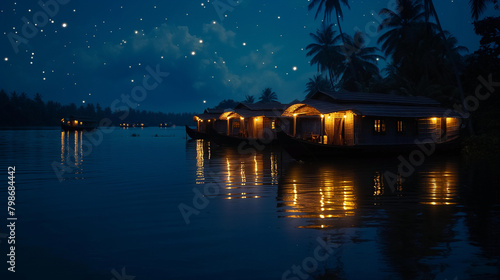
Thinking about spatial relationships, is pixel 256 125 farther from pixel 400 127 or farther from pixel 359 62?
pixel 359 62

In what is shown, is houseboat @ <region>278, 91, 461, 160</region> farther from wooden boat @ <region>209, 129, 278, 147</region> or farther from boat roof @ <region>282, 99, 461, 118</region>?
wooden boat @ <region>209, 129, 278, 147</region>

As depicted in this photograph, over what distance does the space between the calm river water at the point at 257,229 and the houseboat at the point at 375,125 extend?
Result: 7.25 metres

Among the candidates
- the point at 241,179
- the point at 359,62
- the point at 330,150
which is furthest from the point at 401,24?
the point at 241,179

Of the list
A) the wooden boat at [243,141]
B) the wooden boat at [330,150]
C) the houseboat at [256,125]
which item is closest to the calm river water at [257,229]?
the wooden boat at [330,150]

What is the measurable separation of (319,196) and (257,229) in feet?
11.4

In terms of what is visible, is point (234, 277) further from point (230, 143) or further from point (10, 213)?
point (230, 143)

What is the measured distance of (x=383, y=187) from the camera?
1159 centimetres

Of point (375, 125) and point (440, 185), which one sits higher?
point (375, 125)

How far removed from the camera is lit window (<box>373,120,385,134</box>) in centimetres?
2265

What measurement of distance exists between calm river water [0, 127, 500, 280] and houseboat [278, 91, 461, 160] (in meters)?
7.25

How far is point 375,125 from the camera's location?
22641mm

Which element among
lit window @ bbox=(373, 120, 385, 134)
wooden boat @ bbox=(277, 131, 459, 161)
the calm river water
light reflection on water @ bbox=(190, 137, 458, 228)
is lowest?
the calm river water

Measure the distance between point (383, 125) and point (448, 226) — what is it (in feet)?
54.6

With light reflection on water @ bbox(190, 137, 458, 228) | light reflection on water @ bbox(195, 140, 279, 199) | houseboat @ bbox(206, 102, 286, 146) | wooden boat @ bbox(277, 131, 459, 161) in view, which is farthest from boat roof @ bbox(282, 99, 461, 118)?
houseboat @ bbox(206, 102, 286, 146)
